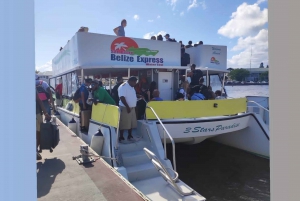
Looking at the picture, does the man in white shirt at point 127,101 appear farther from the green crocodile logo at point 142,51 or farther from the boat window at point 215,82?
the boat window at point 215,82

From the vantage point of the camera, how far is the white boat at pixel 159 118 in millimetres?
4852

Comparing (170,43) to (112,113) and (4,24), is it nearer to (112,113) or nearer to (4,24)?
(112,113)

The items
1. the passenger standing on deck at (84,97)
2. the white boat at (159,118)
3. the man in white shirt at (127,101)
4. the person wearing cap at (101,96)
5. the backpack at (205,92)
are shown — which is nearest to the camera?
the white boat at (159,118)

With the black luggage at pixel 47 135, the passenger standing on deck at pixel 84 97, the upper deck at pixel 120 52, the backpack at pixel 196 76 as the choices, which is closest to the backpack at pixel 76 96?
the passenger standing on deck at pixel 84 97

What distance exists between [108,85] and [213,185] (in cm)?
717

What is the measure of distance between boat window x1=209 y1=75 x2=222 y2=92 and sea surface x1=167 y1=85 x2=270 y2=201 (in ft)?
9.33

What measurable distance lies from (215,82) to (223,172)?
16.6 feet

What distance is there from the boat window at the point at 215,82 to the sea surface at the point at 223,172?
112 inches

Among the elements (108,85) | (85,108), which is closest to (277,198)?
(85,108)

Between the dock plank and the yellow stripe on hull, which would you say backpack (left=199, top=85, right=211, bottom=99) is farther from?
the dock plank

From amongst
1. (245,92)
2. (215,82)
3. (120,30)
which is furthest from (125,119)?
(245,92)

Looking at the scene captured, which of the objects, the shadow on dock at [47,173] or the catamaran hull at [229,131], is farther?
the catamaran hull at [229,131]

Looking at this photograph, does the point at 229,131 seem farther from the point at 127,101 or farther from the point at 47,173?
the point at 47,173

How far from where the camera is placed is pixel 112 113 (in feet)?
18.5
